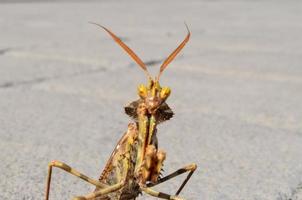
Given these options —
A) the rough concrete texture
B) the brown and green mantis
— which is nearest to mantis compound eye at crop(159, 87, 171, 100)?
the brown and green mantis

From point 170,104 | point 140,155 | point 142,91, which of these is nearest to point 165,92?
point 142,91

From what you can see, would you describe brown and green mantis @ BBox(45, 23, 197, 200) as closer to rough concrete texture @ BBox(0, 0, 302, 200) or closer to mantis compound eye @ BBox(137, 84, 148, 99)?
mantis compound eye @ BBox(137, 84, 148, 99)

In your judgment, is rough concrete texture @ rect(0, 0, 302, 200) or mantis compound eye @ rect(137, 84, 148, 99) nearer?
mantis compound eye @ rect(137, 84, 148, 99)

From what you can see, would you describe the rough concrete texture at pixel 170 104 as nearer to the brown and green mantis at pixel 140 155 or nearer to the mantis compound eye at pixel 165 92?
the brown and green mantis at pixel 140 155

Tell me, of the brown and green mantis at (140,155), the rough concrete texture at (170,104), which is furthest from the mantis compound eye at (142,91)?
the rough concrete texture at (170,104)

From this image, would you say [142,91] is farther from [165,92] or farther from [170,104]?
[170,104]

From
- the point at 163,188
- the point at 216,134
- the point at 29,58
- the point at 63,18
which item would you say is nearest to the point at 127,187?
the point at 163,188

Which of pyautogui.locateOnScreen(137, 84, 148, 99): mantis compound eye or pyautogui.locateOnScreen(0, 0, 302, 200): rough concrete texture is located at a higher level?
pyautogui.locateOnScreen(137, 84, 148, 99): mantis compound eye
